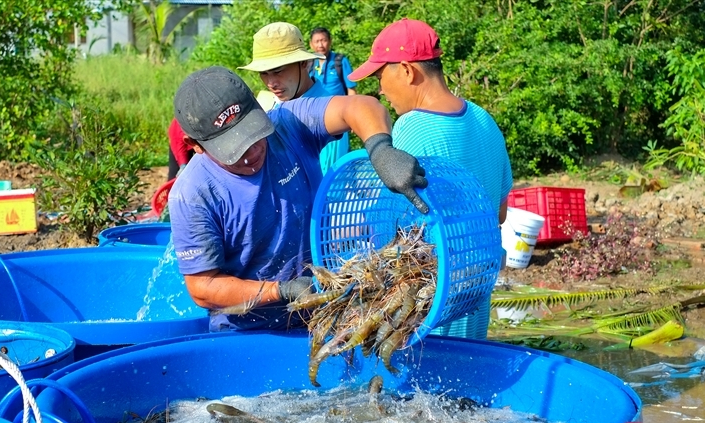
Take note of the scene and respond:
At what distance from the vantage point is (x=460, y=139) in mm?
3418

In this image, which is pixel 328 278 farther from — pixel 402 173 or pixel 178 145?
pixel 178 145

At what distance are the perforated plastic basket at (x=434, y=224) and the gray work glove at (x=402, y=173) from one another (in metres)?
0.03

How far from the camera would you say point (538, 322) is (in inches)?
240

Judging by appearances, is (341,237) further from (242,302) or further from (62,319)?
(62,319)

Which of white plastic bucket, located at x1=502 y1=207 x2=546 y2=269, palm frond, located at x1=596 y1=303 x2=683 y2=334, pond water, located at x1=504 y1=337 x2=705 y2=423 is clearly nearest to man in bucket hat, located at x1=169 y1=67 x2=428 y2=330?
pond water, located at x1=504 y1=337 x2=705 y2=423

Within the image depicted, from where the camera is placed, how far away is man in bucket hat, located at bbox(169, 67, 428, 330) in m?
3.10

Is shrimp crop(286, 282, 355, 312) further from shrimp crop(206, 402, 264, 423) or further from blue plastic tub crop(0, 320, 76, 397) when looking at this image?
blue plastic tub crop(0, 320, 76, 397)

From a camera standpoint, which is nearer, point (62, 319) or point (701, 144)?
point (62, 319)

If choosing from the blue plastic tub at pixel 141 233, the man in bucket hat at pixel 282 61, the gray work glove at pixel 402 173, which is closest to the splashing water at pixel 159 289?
the blue plastic tub at pixel 141 233

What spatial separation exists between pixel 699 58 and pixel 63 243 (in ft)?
23.3

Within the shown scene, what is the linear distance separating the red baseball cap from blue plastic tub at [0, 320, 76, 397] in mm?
1513

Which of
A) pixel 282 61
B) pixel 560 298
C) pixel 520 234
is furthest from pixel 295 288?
pixel 520 234

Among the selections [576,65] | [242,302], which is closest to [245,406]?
[242,302]

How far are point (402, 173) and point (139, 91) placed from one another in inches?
525
